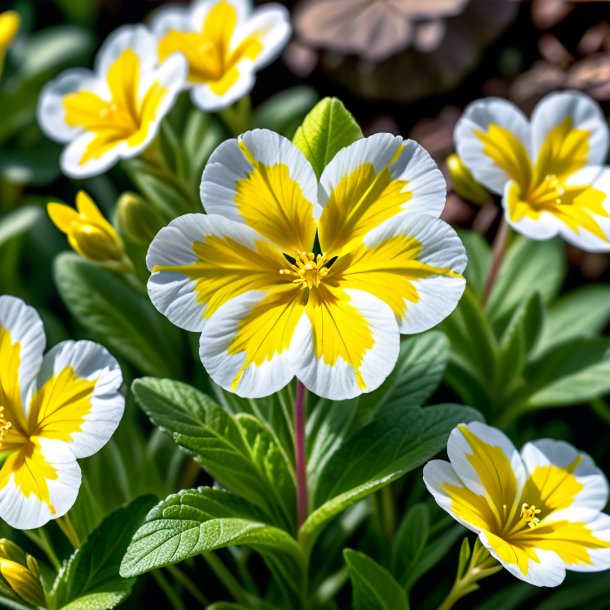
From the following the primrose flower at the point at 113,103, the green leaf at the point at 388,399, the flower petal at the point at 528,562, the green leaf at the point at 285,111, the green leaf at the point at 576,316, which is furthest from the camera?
the green leaf at the point at 285,111

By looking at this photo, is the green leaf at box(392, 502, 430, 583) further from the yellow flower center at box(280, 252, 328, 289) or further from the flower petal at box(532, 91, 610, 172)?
the flower petal at box(532, 91, 610, 172)

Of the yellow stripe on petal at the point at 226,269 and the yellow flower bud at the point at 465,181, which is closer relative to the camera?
the yellow stripe on petal at the point at 226,269

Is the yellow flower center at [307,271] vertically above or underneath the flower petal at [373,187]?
underneath

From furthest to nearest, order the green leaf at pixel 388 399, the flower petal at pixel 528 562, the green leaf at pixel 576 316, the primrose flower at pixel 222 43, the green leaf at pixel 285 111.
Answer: the green leaf at pixel 285 111, the green leaf at pixel 576 316, the primrose flower at pixel 222 43, the green leaf at pixel 388 399, the flower petal at pixel 528 562

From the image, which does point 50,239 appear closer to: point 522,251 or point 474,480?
point 522,251

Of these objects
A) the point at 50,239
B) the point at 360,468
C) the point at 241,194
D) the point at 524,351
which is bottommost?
the point at 524,351

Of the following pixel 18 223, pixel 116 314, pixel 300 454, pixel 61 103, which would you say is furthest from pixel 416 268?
pixel 18 223

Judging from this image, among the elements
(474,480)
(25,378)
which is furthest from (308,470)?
(25,378)

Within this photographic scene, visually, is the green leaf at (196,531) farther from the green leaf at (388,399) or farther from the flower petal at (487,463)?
the flower petal at (487,463)

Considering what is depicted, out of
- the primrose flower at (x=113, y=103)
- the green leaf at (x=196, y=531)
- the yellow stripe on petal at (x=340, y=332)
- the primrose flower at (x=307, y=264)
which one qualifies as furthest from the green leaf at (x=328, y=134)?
the green leaf at (x=196, y=531)
